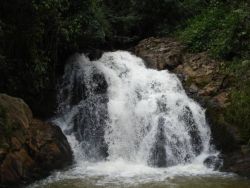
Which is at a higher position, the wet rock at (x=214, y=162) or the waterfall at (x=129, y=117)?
the waterfall at (x=129, y=117)

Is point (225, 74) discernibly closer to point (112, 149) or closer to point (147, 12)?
point (112, 149)

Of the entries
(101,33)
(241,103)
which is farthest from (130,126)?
(101,33)

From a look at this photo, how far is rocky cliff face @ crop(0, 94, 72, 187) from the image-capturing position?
34.6 ft

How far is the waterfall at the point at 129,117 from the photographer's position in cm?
1269

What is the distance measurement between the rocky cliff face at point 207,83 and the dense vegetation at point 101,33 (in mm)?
329

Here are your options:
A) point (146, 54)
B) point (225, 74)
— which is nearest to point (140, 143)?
point (225, 74)

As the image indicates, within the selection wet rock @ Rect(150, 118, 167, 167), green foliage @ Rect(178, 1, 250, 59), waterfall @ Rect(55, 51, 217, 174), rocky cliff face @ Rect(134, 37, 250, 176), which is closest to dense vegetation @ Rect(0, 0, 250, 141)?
green foliage @ Rect(178, 1, 250, 59)

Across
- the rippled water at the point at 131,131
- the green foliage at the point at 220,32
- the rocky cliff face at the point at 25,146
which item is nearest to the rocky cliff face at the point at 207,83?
the rippled water at the point at 131,131

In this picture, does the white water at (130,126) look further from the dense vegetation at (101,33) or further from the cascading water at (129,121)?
the dense vegetation at (101,33)

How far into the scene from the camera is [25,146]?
1125cm

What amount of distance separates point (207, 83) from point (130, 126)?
2.87 metres

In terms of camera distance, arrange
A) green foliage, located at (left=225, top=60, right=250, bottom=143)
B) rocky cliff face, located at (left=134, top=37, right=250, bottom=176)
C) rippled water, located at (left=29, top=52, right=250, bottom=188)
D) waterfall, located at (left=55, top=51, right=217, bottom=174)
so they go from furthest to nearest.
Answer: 1. waterfall, located at (left=55, top=51, right=217, bottom=174)
2. green foliage, located at (left=225, top=60, right=250, bottom=143)
3. rocky cliff face, located at (left=134, top=37, right=250, bottom=176)
4. rippled water, located at (left=29, top=52, right=250, bottom=188)

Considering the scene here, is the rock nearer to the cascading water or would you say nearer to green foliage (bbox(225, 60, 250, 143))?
the cascading water

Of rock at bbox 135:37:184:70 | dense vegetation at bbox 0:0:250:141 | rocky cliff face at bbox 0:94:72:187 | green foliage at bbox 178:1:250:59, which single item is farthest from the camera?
rock at bbox 135:37:184:70
